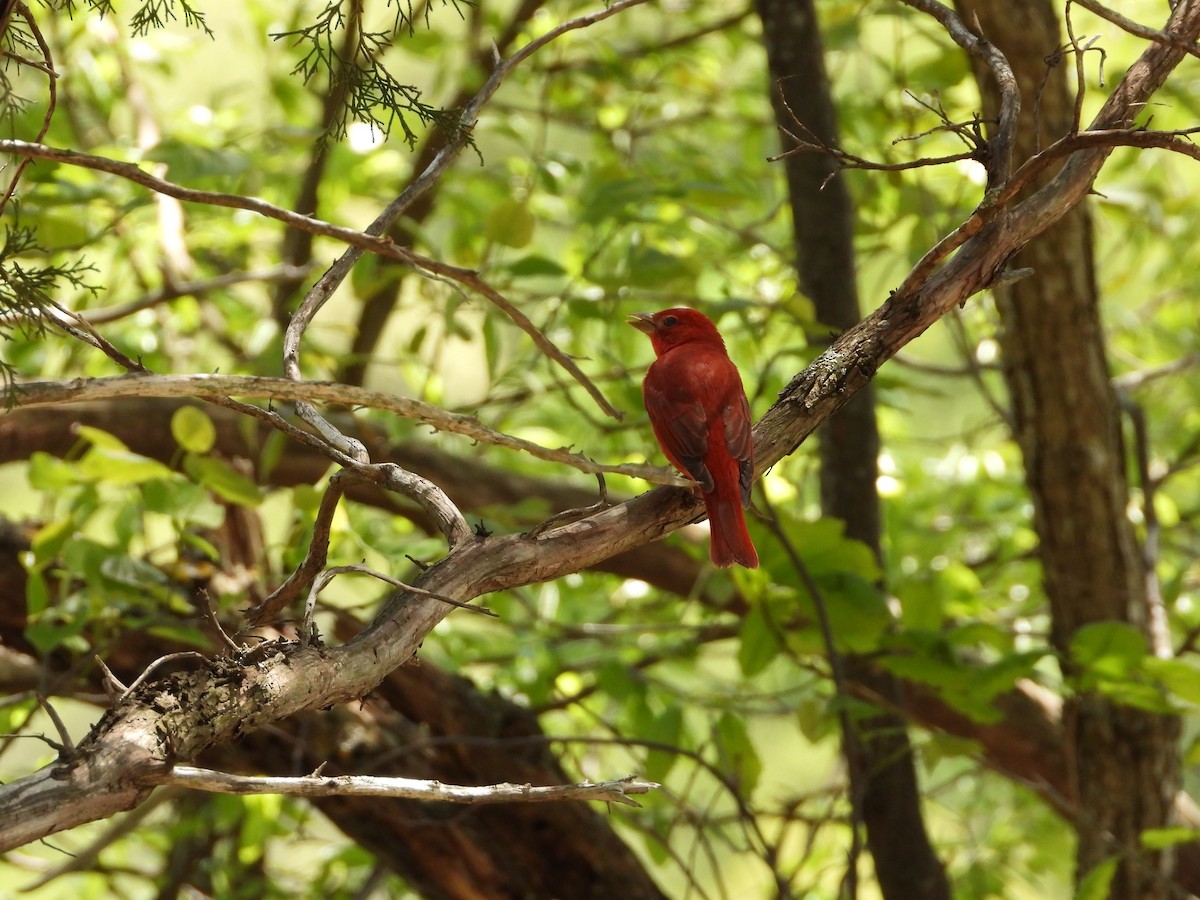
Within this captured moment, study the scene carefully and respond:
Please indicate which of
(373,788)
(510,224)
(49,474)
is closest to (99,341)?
(373,788)

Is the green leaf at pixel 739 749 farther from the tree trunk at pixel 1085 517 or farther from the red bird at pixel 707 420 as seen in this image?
the tree trunk at pixel 1085 517

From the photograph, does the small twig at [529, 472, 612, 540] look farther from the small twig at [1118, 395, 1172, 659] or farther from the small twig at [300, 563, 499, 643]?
the small twig at [1118, 395, 1172, 659]

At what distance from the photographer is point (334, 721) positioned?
325 centimetres

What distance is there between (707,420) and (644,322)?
1.03 metres

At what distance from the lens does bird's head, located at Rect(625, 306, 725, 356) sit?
367 centimetres

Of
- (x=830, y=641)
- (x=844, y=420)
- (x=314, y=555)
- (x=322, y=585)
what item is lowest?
(x=322, y=585)

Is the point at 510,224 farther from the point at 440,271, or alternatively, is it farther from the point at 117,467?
the point at 440,271

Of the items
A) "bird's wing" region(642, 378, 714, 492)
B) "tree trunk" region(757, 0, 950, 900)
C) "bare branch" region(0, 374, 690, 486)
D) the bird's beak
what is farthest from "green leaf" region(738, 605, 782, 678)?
"bare branch" region(0, 374, 690, 486)

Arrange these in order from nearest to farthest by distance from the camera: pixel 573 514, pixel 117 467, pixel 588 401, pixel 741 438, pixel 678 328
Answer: pixel 573 514
pixel 741 438
pixel 117 467
pixel 678 328
pixel 588 401

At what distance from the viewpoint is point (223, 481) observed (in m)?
2.72

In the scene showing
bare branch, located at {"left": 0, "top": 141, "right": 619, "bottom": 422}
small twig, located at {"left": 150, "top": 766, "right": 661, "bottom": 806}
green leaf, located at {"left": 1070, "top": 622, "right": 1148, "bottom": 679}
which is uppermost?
bare branch, located at {"left": 0, "top": 141, "right": 619, "bottom": 422}

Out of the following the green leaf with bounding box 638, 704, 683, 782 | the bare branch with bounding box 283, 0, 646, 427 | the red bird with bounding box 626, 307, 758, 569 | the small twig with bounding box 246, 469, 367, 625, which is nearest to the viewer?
the small twig with bounding box 246, 469, 367, 625

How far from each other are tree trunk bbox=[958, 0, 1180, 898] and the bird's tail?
1376 mm

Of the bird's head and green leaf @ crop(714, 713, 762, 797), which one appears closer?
green leaf @ crop(714, 713, 762, 797)
